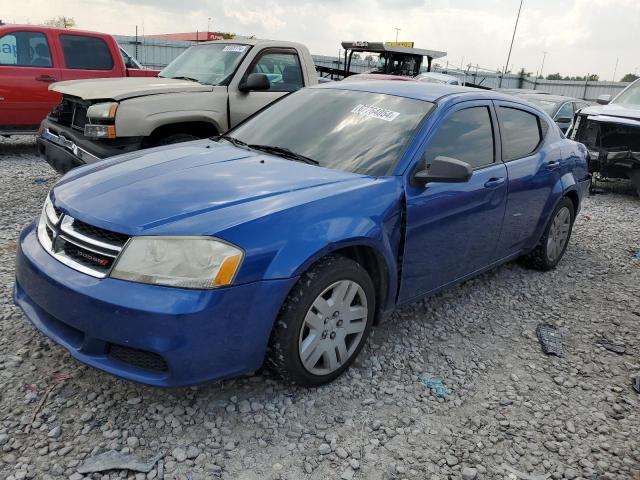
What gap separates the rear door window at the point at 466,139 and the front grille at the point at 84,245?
6.13 ft

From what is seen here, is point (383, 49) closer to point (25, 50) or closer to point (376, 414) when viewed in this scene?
point (25, 50)

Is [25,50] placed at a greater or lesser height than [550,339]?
greater

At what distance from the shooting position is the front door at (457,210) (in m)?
3.17

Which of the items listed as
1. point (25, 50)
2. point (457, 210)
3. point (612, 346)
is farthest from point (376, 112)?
point (25, 50)

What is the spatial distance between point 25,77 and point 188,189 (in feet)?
21.7

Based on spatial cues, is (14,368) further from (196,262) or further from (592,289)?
(592,289)

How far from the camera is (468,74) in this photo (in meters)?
27.9

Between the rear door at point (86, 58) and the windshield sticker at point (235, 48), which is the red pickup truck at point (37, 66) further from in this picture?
the windshield sticker at point (235, 48)

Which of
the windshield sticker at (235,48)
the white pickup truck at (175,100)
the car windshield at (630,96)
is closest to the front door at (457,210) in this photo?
the white pickup truck at (175,100)

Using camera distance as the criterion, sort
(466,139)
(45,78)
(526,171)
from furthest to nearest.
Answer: (45,78) < (526,171) < (466,139)

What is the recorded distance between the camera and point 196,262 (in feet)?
7.50

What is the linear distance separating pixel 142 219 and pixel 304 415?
123cm

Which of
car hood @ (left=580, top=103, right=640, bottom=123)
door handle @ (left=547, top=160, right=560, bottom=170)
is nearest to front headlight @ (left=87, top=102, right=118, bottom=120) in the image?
door handle @ (left=547, top=160, right=560, bottom=170)

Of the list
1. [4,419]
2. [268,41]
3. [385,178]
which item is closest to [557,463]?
[385,178]
